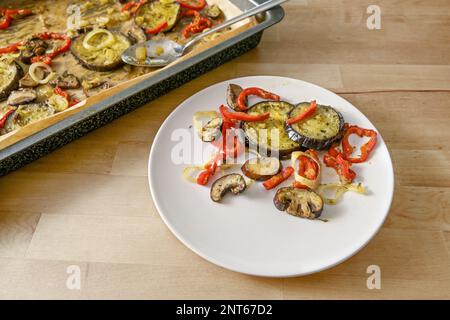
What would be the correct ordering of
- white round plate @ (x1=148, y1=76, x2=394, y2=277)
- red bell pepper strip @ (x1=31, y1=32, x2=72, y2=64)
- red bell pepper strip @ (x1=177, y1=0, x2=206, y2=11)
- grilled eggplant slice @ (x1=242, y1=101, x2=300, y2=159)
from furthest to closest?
red bell pepper strip @ (x1=177, y1=0, x2=206, y2=11) < red bell pepper strip @ (x1=31, y1=32, x2=72, y2=64) < grilled eggplant slice @ (x1=242, y1=101, x2=300, y2=159) < white round plate @ (x1=148, y1=76, x2=394, y2=277)

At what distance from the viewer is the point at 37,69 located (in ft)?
6.48

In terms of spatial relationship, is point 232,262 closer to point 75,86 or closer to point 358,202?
point 358,202

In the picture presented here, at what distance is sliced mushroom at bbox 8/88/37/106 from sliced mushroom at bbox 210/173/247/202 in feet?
3.26

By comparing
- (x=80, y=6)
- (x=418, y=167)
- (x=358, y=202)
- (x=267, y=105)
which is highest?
(x=80, y=6)

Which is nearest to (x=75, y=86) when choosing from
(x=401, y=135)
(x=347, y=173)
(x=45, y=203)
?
(x=45, y=203)

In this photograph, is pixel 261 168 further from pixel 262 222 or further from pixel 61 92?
pixel 61 92

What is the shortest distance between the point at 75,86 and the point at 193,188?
86cm

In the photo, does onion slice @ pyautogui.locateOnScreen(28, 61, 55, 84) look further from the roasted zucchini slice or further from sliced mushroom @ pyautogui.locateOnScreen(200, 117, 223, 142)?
sliced mushroom @ pyautogui.locateOnScreen(200, 117, 223, 142)

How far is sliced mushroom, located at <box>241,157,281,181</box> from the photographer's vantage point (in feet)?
4.91

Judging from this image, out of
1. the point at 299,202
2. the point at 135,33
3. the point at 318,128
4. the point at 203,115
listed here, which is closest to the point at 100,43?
the point at 135,33

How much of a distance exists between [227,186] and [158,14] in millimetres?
1268

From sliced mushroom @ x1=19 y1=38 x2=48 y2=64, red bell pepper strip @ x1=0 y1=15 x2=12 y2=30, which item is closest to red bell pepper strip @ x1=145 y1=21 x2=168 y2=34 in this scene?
sliced mushroom @ x1=19 y1=38 x2=48 y2=64

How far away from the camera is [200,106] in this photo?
68.8 inches
